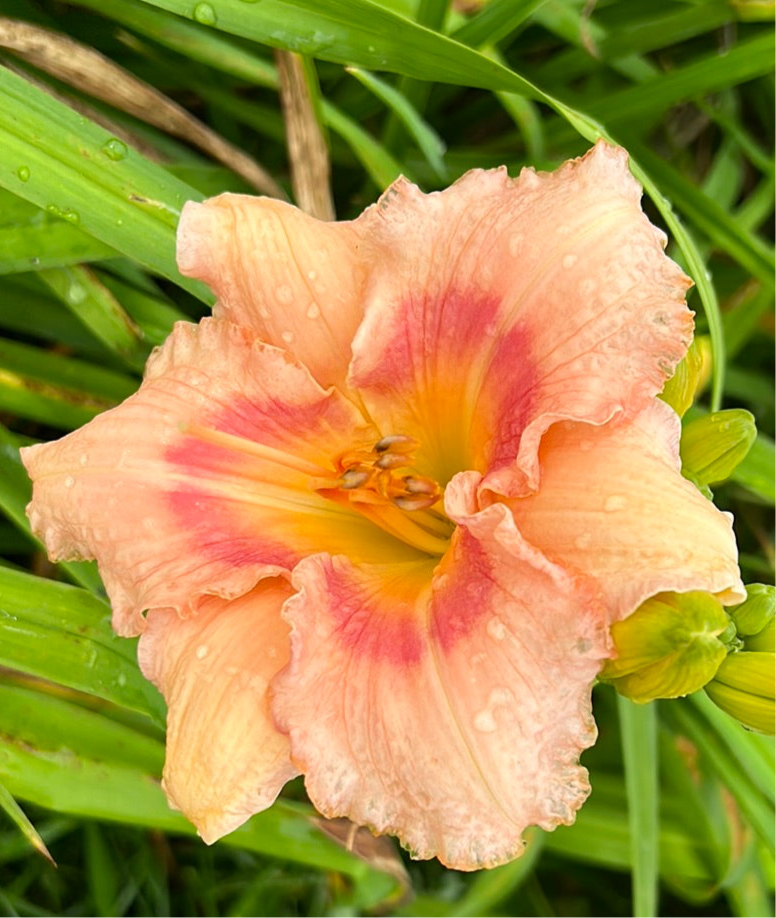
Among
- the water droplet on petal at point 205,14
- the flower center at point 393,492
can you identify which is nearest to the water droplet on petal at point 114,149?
the water droplet on petal at point 205,14

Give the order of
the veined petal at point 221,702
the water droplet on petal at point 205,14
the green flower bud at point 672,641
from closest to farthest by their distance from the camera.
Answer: the green flower bud at point 672,641
the veined petal at point 221,702
the water droplet on petal at point 205,14

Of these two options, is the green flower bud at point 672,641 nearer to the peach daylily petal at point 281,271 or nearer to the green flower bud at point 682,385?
the green flower bud at point 682,385

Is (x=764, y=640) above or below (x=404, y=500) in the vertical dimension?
below

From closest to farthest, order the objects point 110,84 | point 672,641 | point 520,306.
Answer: point 672,641 < point 520,306 < point 110,84

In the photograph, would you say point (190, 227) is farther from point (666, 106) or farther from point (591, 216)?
point (666, 106)

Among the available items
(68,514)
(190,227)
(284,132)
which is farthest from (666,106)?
(68,514)

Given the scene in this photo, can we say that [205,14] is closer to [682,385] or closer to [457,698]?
[682,385]

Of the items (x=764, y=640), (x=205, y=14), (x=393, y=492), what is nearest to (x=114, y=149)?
(x=205, y=14)

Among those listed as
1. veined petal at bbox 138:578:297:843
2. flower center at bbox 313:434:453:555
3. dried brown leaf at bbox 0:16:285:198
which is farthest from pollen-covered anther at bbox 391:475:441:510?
dried brown leaf at bbox 0:16:285:198
